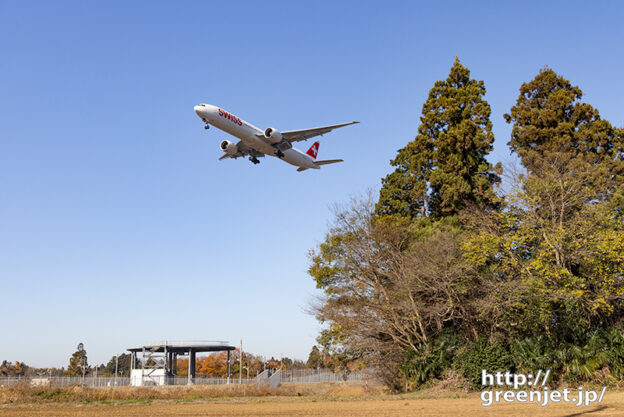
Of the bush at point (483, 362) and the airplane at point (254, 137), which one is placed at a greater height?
the airplane at point (254, 137)

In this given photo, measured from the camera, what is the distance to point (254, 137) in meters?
36.8

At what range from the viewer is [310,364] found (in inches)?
4850

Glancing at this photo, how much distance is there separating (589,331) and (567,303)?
6.16 feet

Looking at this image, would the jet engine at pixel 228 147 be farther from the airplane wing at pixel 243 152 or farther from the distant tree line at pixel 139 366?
the distant tree line at pixel 139 366

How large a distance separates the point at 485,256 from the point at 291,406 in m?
13.4

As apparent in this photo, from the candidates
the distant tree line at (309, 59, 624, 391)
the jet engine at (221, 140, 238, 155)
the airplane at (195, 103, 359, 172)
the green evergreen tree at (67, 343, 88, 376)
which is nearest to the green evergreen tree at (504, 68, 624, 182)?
the distant tree line at (309, 59, 624, 391)

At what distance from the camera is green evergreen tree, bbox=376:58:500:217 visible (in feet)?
116

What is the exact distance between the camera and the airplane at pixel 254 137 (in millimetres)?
34531

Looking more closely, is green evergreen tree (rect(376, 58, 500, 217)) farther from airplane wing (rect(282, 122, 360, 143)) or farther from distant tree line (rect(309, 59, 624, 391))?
airplane wing (rect(282, 122, 360, 143))

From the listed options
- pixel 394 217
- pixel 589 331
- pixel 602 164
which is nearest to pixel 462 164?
pixel 394 217

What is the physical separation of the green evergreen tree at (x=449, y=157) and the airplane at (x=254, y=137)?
20.9ft

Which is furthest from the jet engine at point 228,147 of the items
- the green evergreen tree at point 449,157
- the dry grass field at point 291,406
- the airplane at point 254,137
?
the dry grass field at point 291,406

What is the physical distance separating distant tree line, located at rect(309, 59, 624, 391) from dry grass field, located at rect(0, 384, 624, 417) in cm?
347

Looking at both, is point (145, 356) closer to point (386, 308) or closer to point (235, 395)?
point (235, 395)
